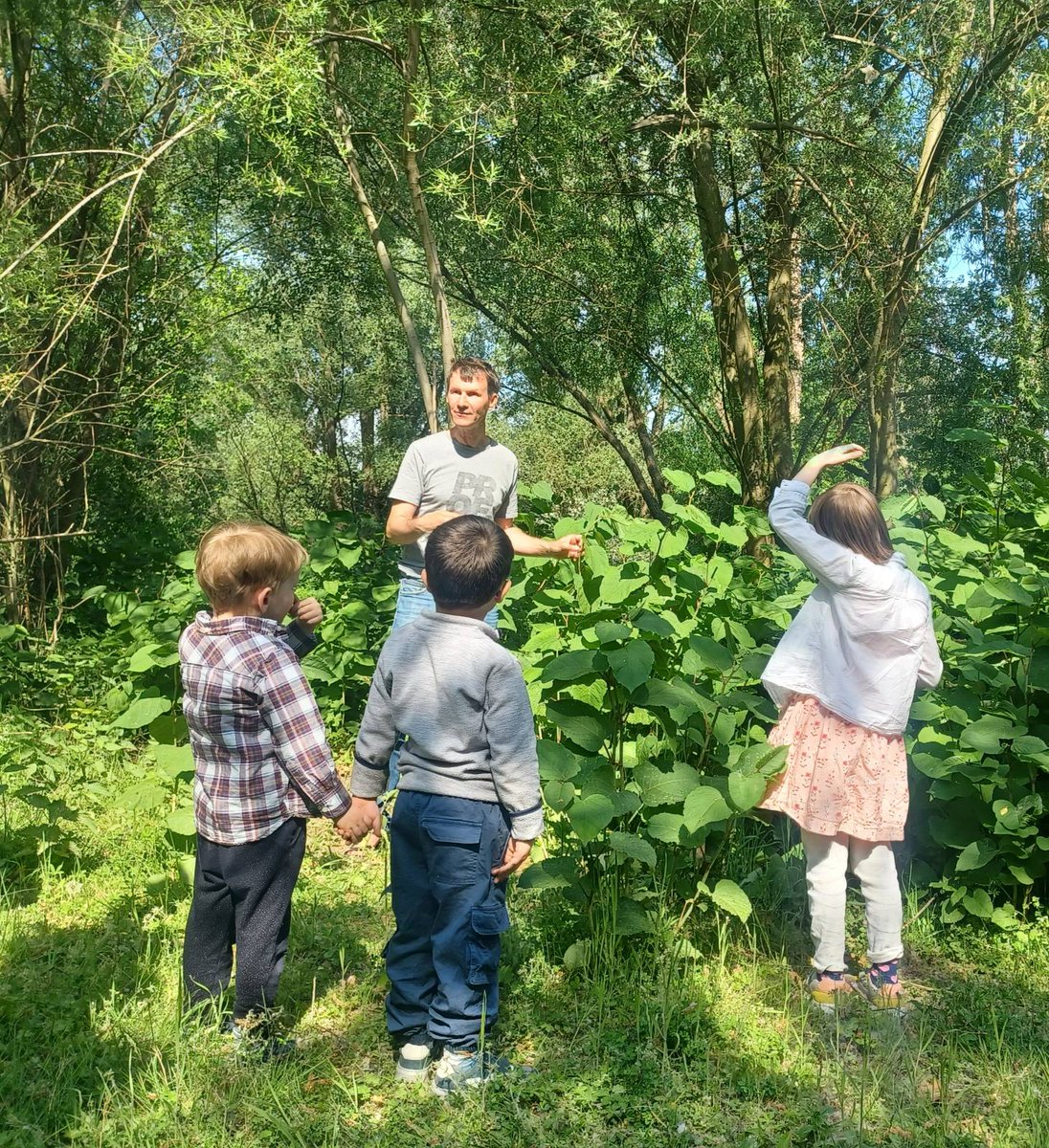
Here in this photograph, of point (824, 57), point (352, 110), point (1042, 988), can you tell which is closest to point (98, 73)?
point (352, 110)

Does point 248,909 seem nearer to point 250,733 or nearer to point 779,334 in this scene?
point 250,733

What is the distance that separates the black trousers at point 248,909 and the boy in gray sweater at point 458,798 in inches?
7.6

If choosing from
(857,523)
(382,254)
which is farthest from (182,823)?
(382,254)

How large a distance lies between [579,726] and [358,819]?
747mm

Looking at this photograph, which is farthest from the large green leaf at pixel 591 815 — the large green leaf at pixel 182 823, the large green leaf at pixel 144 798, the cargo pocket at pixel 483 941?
the large green leaf at pixel 144 798

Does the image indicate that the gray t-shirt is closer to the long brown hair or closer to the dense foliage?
the dense foliage

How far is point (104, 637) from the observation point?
6.33m

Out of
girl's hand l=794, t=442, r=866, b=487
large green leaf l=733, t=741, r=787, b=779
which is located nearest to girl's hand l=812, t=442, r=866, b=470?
girl's hand l=794, t=442, r=866, b=487

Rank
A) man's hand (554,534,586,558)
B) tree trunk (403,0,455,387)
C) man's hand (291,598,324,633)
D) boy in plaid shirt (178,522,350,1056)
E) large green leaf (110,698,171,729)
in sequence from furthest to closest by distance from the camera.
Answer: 1. tree trunk (403,0,455,387)
2. large green leaf (110,698,171,729)
3. man's hand (554,534,586,558)
4. man's hand (291,598,324,633)
5. boy in plaid shirt (178,522,350,1056)

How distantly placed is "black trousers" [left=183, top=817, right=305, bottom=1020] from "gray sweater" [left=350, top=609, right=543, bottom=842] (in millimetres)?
359

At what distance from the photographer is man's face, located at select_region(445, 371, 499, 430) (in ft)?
11.8

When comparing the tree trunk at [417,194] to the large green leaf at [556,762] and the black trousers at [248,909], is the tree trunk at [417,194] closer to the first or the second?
the large green leaf at [556,762]

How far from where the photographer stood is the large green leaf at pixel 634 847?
272cm

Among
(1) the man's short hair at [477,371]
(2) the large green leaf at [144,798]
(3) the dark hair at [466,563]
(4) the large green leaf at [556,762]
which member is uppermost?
(1) the man's short hair at [477,371]
